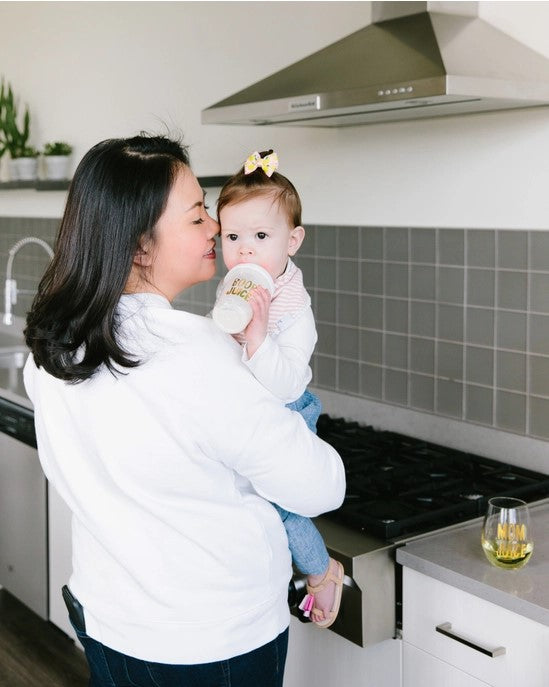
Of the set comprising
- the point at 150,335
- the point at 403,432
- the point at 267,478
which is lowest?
the point at 403,432

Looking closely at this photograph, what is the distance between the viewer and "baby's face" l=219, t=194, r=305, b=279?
157 centimetres

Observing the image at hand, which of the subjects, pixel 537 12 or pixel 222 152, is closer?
pixel 537 12

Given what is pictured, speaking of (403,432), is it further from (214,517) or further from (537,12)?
(214,517)

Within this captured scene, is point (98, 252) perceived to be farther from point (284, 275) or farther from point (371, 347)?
point (371, 347)

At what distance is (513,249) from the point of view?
2260mm

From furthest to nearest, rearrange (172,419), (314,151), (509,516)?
(314,151), (509,516), (172,419)

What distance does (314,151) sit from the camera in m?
2.83

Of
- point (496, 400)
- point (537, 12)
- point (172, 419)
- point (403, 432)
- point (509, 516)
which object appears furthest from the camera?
point (403, 432)

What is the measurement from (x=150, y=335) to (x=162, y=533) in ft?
0.96

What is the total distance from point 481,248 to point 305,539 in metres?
1.10

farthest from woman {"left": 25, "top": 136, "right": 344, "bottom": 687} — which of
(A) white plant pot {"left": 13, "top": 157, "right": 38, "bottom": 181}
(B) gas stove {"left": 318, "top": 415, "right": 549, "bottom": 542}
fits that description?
(A) white plant pot {"left": 13, "top": 157, "right": 38, "bottom": 181}

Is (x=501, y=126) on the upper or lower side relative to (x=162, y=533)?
upper

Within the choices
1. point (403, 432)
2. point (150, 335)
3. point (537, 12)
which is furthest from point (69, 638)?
point (537, 12)

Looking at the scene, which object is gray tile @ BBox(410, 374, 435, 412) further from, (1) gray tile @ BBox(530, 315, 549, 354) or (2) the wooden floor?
(2) the wooden floor
